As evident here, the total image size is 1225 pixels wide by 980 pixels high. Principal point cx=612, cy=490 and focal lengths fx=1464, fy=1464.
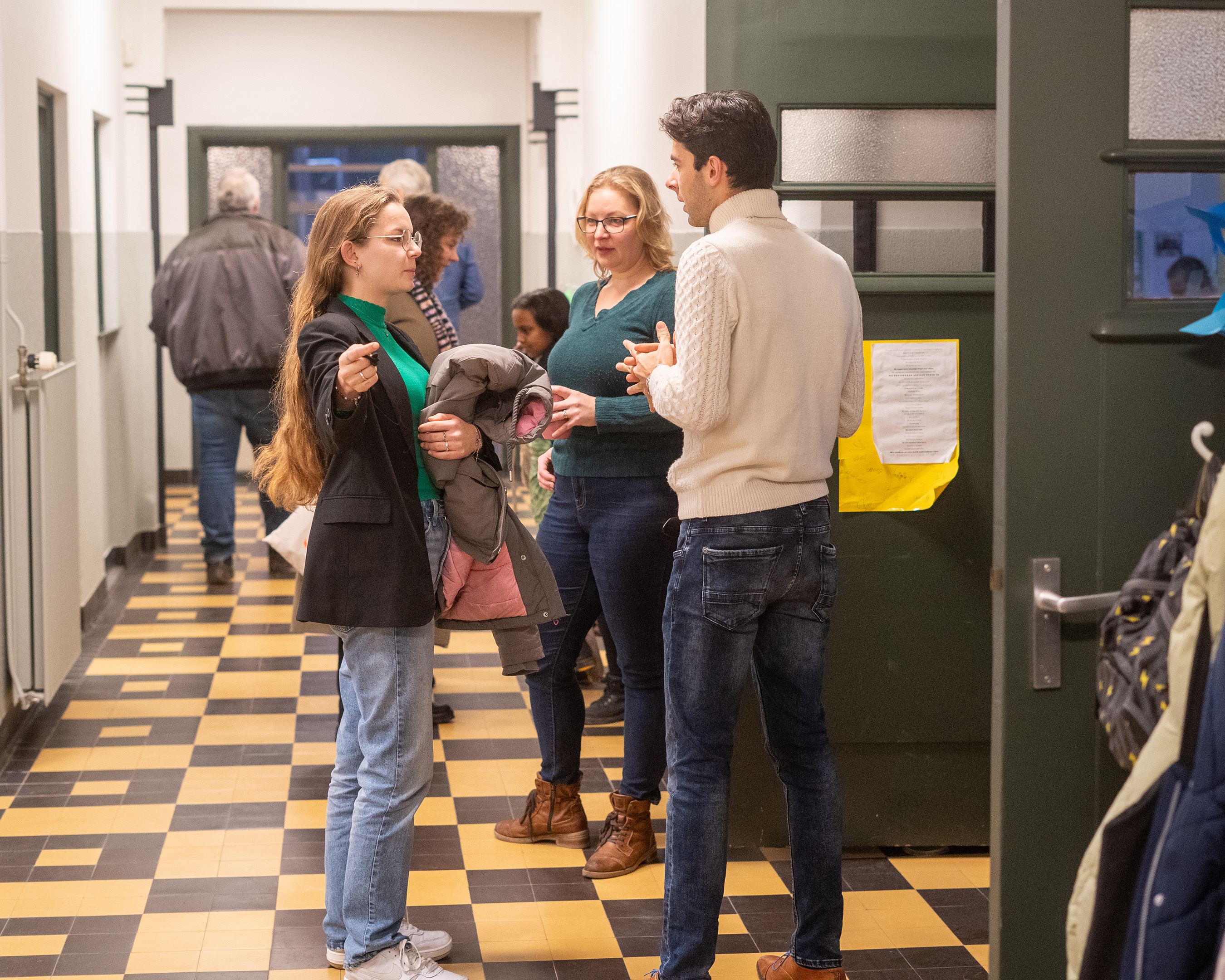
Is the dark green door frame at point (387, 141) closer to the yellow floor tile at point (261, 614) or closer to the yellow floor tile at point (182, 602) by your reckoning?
the yellow floor tile at point (182, 602)

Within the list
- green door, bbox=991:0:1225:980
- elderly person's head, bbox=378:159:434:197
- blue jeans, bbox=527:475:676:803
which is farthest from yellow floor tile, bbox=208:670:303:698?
green door, bbox=991:0:1225:980

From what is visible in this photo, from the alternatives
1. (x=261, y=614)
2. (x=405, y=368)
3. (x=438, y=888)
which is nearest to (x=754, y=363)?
(x=405, y=368)

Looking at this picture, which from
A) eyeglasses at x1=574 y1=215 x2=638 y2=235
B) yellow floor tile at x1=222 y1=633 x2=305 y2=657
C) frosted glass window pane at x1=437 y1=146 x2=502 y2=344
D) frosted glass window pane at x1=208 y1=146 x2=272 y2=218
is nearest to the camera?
eyeglasses at x1=574 y1=215 x2=638 y2=235

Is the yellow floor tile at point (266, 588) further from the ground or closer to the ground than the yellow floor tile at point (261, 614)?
further from the ground

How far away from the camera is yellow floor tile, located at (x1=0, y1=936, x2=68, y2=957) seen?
292cm

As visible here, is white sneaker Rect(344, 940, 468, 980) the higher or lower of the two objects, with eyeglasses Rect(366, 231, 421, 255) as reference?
lower

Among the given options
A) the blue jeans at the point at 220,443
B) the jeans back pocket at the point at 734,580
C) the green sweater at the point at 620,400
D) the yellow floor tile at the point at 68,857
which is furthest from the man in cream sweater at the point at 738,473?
the blue jeans at the point at 220,443

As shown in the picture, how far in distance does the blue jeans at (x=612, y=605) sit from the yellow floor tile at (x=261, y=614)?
2.74 m

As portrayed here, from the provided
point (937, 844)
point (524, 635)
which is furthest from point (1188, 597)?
point (937, 844)

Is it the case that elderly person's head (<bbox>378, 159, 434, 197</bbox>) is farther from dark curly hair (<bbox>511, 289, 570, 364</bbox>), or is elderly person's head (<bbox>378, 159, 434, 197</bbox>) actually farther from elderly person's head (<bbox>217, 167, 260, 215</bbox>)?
dark curly hair (<bbox>511, 289, 570, 364</bbox>)

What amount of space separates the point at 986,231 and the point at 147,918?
2.37 m

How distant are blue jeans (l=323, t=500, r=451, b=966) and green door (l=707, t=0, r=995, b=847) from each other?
94 cm

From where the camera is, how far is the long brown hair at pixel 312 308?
8.42ft

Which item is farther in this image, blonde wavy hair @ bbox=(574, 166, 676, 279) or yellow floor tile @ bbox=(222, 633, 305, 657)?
yellow floor tile @ bbox=(222, 633, 305, 657)
